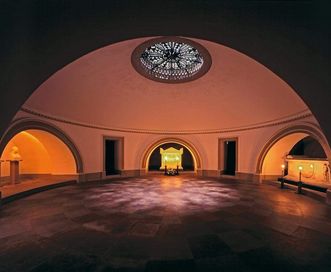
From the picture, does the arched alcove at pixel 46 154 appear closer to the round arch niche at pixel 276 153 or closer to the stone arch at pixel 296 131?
the stone arch at pixel 296 131

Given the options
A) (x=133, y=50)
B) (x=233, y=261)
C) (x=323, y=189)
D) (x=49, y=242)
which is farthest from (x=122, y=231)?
(x=323, y=189)

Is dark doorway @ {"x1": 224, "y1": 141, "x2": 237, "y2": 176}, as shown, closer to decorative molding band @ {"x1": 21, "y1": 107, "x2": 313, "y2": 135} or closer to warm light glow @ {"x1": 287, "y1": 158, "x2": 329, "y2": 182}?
decorative molding band @ {"x1": 21, "y1": 107, "x2": 313, "y2": 135}

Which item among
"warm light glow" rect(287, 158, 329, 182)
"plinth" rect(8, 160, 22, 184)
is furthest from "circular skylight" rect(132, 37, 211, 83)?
"plinth" rect(8, 160, 22, 184)

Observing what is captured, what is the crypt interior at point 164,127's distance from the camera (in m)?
3.03

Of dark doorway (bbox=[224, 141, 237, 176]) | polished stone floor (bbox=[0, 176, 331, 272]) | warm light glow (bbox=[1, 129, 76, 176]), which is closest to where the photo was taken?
polished stone floor (bbox=[0, 176, 331, 272])

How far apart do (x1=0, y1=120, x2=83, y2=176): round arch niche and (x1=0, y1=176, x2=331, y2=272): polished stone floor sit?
15.7 ft

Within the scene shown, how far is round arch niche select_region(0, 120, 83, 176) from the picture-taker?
12484mm

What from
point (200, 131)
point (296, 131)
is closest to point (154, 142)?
point (200, 131)

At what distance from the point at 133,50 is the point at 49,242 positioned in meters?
8.97

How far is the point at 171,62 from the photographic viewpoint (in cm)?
1262

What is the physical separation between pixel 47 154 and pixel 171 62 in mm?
11131

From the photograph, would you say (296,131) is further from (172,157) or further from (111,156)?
(111,156)

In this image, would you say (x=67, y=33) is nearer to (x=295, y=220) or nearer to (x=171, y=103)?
(x=295, y=220)

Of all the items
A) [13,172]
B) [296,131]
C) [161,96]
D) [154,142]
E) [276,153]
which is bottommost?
[13,172]
